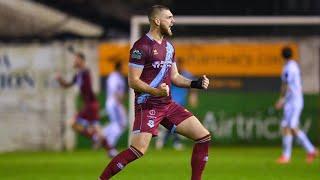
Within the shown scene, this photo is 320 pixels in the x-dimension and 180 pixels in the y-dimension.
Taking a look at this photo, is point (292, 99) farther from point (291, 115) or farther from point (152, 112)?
point (152, 112)

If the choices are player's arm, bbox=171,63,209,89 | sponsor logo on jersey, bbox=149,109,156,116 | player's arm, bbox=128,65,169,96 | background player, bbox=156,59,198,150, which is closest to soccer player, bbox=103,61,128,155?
background player, bbox=156,59,198,150

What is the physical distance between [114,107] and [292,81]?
637cm

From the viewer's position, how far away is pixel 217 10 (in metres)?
28.3

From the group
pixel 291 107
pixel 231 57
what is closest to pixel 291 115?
pixel 291 107

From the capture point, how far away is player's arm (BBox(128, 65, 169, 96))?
11727mm

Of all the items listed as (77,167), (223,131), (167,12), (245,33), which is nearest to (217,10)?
(245,33)

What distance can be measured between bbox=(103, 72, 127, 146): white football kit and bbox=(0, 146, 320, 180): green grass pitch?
89cm

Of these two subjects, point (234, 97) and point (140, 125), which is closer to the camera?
point (140, 125)

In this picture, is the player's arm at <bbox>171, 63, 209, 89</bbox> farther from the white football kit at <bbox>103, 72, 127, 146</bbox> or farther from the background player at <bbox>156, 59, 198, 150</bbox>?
the background player at <bbox>156, 59, 198, 150</bbox>

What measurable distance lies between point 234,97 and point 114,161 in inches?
583

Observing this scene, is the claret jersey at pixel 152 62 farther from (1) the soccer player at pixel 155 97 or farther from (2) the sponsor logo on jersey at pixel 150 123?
(2) the sponsor logo on jersey at pixel 150 123

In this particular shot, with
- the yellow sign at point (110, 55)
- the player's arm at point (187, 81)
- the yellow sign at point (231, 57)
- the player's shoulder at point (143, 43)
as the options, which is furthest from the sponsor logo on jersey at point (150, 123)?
the yellow sign at point (231, 57)

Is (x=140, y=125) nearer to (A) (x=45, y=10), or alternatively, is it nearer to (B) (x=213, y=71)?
(B) (x=213, y=71)

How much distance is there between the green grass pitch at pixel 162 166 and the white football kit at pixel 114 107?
889mm
